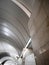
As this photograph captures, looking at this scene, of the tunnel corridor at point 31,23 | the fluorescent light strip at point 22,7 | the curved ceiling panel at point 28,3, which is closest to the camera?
the tunnel corridor at point 31,23

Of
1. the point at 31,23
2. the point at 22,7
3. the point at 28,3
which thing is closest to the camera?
the point at 31,23

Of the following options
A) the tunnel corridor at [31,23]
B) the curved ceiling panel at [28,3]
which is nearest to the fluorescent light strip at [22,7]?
the tunnel corridor at [31,23]

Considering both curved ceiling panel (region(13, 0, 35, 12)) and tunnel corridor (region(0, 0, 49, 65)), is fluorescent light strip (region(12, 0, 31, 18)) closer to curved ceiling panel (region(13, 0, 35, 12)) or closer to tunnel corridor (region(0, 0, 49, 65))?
tunnel corridor (region(0, 0, 49, 65))

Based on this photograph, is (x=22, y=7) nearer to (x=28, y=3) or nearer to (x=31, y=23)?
(x=28, y=3)

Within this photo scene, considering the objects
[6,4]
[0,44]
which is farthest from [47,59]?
[0,44]

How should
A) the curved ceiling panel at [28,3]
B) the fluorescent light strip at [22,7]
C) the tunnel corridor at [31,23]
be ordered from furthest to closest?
the fluorescent light strip at [22,7] < the curved ceiling panel at [28,3] < the tunnel corridor at [31,23]

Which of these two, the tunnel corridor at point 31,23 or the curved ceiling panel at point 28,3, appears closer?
the tunnel corridor at point 31,23

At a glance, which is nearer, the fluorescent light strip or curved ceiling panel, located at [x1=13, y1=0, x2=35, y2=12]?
curved ceiling panel, located at [x1=13, y1=0, x2=35, y2=12]

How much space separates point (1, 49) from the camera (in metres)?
7.86

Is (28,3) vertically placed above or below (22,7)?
below

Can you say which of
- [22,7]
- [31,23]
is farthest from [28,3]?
[31,23]

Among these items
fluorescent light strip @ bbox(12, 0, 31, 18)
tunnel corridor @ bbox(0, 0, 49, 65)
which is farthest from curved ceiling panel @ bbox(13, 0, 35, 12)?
fluorescent light strip @ bbox(12, 0, 31, 18)

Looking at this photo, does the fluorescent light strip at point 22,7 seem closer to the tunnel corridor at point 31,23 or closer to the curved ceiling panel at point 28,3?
the tunnel corridor at point 31,23

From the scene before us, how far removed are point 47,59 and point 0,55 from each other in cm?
723
